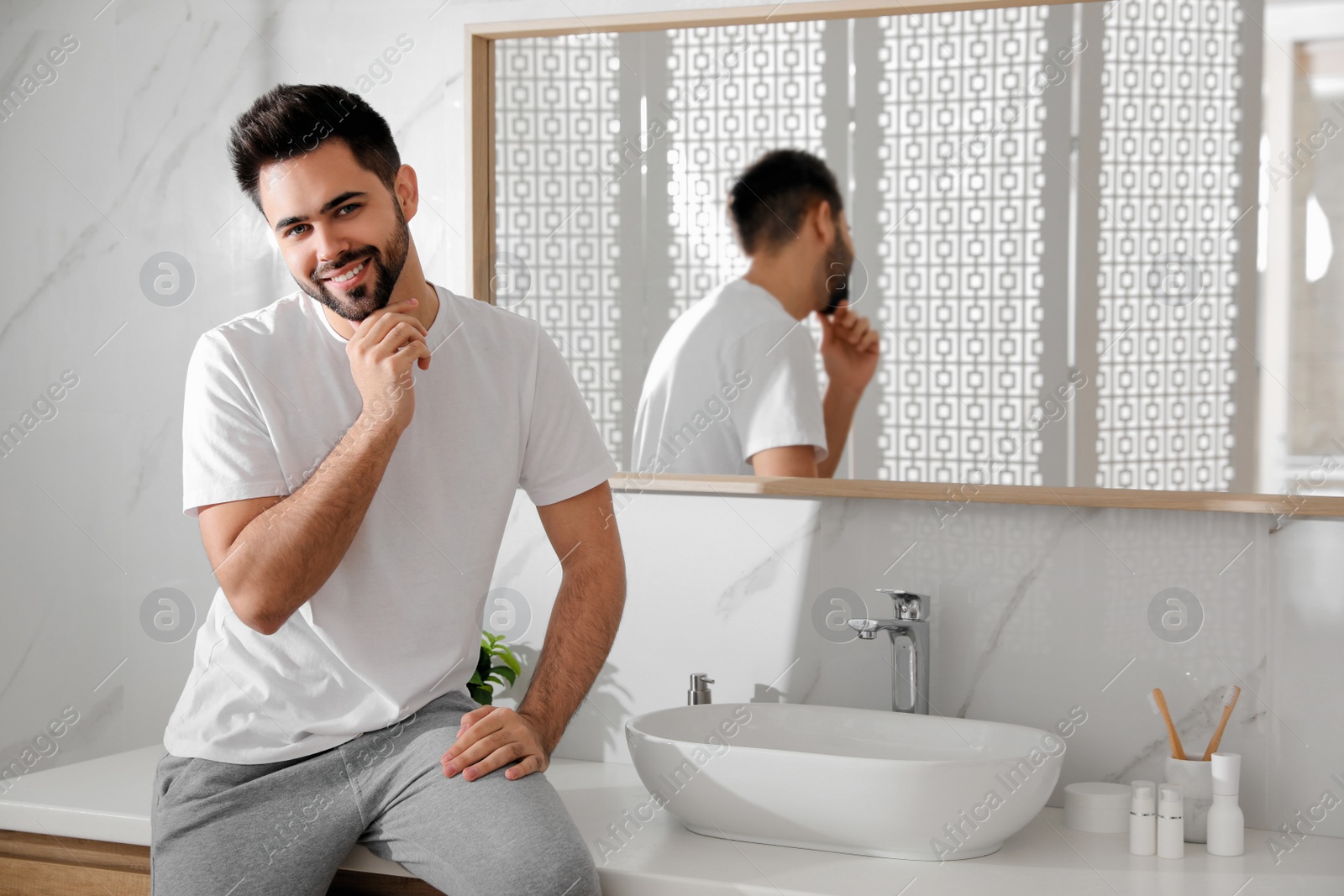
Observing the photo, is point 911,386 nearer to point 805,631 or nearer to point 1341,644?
point 805,631

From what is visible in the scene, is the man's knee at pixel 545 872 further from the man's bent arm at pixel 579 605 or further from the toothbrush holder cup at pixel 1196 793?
the toothbrush holder cup at pixel 1196 793

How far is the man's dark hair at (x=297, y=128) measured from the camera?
1.42 m

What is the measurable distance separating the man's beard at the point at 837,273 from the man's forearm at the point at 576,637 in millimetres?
462

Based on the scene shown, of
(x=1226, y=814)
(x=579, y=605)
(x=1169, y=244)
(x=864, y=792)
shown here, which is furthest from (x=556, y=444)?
(x=1226, y=814)

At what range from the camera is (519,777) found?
1304 mm

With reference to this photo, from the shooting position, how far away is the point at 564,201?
70.8 inches

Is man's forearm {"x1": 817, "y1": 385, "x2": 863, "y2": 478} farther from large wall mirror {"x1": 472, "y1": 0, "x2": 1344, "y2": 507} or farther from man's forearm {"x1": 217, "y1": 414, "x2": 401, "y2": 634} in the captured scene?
man's forearm {"x1": 217, "y1": 414, "x2": 401, "y2": 634}

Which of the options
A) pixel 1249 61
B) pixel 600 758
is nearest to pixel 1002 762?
pixel 600 758

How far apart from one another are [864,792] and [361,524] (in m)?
0.64

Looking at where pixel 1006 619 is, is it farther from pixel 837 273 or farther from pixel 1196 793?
pixel 837 273

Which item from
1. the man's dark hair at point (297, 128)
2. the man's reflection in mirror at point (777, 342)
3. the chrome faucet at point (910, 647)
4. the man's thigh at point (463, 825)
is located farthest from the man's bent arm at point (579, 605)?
the man's dark hair at point (297, 128)

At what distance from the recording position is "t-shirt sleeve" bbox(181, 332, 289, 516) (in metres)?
1.31

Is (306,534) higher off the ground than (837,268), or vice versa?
(837,268)

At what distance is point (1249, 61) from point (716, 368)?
78 cm
